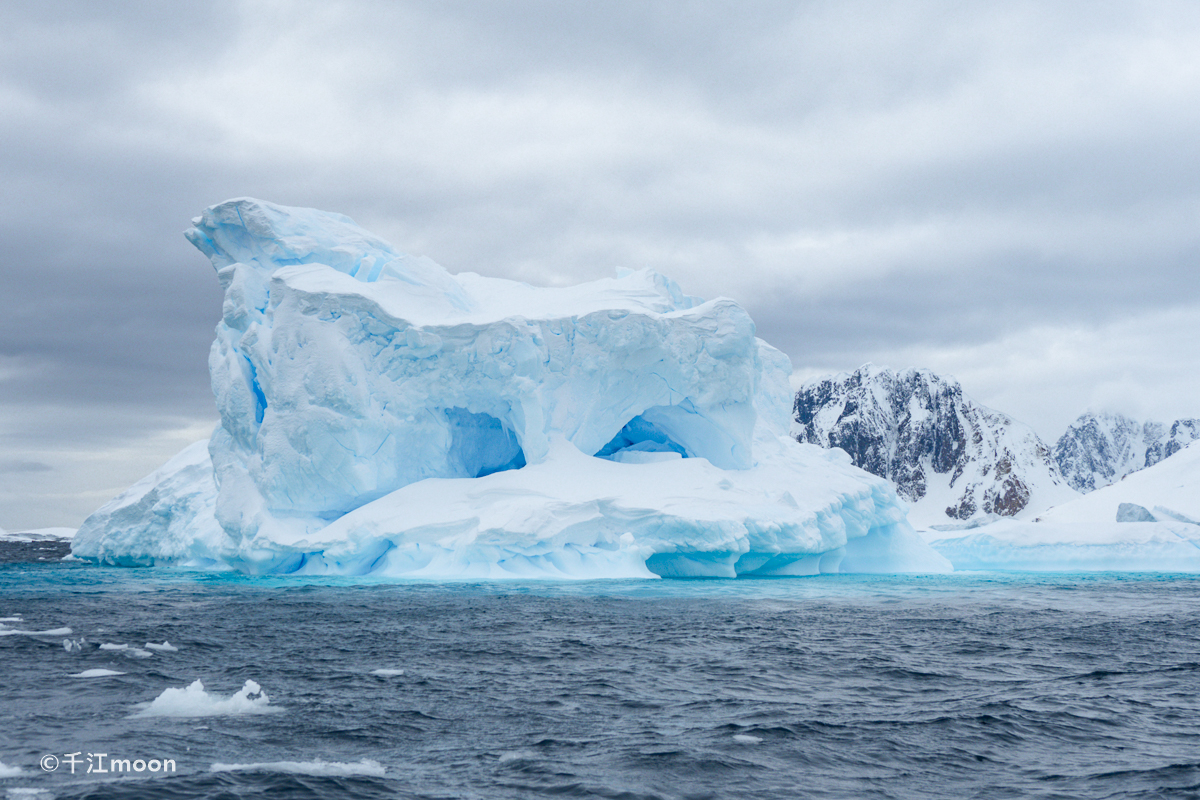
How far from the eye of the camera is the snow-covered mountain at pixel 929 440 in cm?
12231

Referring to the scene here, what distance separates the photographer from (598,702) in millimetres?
9281

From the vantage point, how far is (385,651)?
12.3 meters

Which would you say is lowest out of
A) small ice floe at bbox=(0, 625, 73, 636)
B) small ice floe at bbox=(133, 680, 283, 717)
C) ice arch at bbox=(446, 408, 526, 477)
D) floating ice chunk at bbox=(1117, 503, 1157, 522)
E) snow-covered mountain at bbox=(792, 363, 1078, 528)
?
small ice floe at bbox=(133, 680, 283, 717)

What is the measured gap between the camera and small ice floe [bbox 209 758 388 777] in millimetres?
6656

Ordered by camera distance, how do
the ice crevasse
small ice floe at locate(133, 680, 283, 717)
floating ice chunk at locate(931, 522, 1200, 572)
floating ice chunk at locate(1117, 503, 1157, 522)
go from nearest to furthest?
small ice floe at locate(133, 680, 283, 717), the ice crevasse, floating ice chunk at locate(931, 522, 1200, 572), floating ice chunk at locate(1117, 503, 1157, 522)

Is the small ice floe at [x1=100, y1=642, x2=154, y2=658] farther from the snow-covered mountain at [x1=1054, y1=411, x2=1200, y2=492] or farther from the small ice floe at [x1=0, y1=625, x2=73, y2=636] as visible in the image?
the snow-covered mountain at [x1=1054, y1=411, x2=1200, y2=492]

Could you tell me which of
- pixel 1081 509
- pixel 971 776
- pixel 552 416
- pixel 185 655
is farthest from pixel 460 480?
pixel 1081 509

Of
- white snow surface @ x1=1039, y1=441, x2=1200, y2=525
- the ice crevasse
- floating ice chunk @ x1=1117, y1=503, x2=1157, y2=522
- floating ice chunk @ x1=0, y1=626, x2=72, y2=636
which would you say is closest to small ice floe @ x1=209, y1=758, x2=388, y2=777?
floating ice chunk @ x1=0, y1=626, x2=72, y2=636

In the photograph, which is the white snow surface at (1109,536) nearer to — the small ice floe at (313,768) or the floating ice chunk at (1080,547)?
the floating ice chunk at (1080,547)

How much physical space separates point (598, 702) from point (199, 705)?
3520mm

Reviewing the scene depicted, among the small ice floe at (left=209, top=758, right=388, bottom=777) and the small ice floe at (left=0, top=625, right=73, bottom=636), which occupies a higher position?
the small ice floe at (left=0, top=625, right=73, bottom=636)

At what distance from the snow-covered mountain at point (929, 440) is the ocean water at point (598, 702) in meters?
113

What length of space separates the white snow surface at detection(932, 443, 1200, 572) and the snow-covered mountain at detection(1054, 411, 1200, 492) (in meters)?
139

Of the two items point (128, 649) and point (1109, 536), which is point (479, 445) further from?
point (1109, 536)
